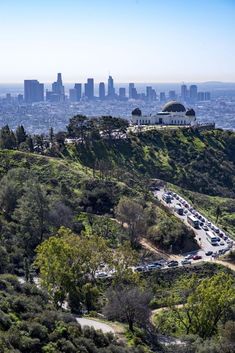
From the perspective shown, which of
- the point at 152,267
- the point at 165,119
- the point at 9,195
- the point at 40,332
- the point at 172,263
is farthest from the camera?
the point at 165,119

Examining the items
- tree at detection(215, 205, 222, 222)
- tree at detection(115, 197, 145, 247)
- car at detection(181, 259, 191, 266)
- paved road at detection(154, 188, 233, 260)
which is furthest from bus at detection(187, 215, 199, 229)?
car at detection(181, 259, 191, 266)

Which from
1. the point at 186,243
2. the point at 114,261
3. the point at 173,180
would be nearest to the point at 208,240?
the point at 186,243

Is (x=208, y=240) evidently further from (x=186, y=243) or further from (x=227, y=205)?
(x=227, y=205)

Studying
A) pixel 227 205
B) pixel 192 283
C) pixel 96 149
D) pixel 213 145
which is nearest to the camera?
pixel 192 283

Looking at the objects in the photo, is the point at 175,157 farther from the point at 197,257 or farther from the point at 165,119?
the point at 197,257

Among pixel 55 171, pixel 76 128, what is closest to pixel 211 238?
pixel 55 171

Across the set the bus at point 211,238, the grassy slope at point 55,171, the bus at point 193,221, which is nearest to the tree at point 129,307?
the bus at point 211,238
